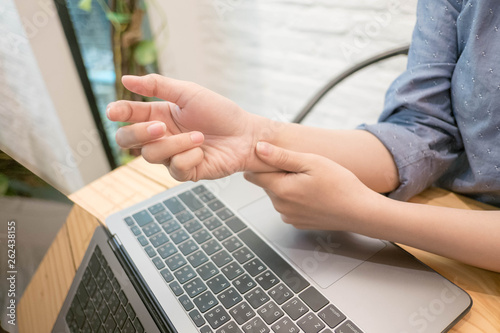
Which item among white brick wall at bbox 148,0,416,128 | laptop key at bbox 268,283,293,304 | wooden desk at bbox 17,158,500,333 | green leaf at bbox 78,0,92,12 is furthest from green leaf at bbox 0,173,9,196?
green leaf at bbox 78,0,92,12

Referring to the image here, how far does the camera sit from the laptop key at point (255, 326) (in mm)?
328

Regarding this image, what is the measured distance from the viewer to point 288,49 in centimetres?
115

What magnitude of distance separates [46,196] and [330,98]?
37.7 inches

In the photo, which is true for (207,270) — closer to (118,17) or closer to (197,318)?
(197,318)

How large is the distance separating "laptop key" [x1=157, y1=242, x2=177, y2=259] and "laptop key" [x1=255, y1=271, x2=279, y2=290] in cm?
12

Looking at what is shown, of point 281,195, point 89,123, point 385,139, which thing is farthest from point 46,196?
point 89,123

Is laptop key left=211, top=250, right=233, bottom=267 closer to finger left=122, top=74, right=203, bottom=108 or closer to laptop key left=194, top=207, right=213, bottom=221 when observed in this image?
laptop key left=194, top=207, right=213, bottom=221

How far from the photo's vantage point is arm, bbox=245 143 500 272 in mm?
394

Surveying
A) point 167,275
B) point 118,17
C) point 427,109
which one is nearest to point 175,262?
point 167,275

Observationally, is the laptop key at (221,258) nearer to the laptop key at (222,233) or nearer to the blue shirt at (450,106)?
the laptop key at (222,233)

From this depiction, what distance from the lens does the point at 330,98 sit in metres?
1.12

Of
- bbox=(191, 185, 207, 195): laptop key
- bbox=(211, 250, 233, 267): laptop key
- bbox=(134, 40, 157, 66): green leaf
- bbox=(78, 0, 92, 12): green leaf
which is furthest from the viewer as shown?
bbox=(134, 40, 157, 66): green leaf

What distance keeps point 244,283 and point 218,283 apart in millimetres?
30

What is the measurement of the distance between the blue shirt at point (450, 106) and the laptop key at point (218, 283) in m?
0.28
